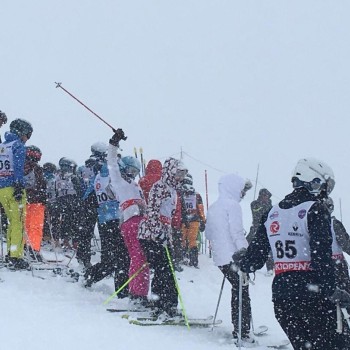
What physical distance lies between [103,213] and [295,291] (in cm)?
431

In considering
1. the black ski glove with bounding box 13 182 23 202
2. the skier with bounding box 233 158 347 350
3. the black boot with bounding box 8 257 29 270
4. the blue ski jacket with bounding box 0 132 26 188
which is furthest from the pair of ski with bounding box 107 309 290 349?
the blue ski jacket with bounding box 0 132 26 188

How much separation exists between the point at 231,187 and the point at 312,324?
2.71 meters

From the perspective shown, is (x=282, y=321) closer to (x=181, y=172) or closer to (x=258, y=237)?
(x=258, y=237)

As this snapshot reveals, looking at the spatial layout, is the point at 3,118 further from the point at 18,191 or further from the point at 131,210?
the point at 131,210

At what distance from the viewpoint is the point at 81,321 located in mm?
5832

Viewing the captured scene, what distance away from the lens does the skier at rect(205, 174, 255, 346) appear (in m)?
6.20

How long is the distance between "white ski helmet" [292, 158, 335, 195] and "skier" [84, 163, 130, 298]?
3.93 meters

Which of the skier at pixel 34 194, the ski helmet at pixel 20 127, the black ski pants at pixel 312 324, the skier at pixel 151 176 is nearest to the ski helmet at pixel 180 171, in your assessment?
the skier at pixel 151 176

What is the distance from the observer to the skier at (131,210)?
278 inches

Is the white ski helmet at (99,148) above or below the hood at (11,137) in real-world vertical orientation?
below

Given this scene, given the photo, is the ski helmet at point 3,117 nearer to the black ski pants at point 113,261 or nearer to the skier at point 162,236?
the black ski pants at point 113,261

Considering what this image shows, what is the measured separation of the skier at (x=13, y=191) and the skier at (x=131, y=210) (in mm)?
1476

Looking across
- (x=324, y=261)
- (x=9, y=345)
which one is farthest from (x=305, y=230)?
(x=9, y=345)

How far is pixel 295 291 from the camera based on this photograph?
3.95m
